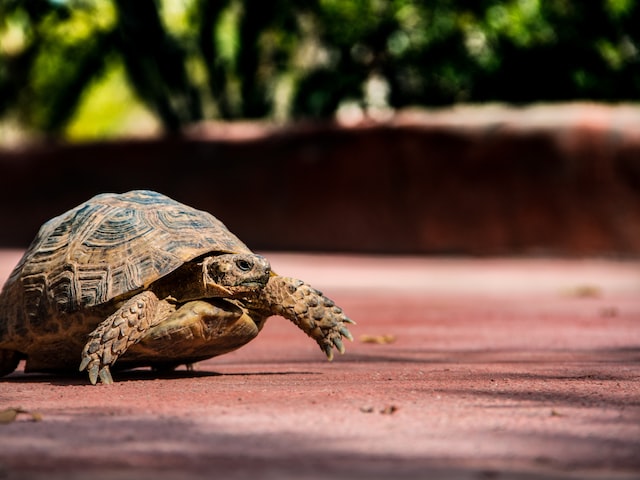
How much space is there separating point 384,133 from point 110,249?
1295cm

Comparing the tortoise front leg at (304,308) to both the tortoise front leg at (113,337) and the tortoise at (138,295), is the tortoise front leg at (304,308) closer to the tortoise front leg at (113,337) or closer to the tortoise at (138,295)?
the tortoise at (138,295)

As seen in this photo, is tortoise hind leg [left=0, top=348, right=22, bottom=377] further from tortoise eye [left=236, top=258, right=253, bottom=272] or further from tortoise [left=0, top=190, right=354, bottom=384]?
tortoise eye [left=236, top=258, right=253, bottom=272]

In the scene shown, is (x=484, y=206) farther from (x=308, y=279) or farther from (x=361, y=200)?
(x=308, y=279)

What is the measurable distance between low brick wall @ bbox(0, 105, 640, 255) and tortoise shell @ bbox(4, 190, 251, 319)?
12.0m

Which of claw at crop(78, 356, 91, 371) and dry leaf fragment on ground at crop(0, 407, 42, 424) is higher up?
claw at crop(78, 356, 91, 371)

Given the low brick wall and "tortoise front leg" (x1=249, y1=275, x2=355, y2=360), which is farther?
the low brick wall

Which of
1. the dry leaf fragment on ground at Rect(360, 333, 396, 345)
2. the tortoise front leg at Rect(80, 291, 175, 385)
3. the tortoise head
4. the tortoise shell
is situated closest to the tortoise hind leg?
the tortoise shell

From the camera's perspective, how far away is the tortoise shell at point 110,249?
5.48 m

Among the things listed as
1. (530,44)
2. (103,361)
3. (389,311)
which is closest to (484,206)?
(530,44)

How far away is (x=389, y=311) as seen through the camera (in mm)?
10539

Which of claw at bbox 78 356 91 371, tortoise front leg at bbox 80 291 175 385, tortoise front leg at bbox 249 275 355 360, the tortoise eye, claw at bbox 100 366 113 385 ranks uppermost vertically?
the tortoise eye

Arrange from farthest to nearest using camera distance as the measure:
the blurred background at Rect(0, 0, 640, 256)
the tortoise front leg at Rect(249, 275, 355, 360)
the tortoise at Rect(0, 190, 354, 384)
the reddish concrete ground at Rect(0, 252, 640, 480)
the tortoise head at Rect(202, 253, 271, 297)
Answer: the blurred background at Rect(0, 0, 640, 256) → the tortoise front leg at Rect(249, 275, 355, 360) → the tortoise head at Rect(202, 253, 271, 297) → the tortoise at Rect(0, 190, 354, 384) → the reddish concrete ground at Rect(0, 252, 640, 480)

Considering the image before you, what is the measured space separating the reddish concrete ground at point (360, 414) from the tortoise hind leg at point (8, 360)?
0.25ft

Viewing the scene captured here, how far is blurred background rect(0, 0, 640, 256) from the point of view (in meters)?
17.3
